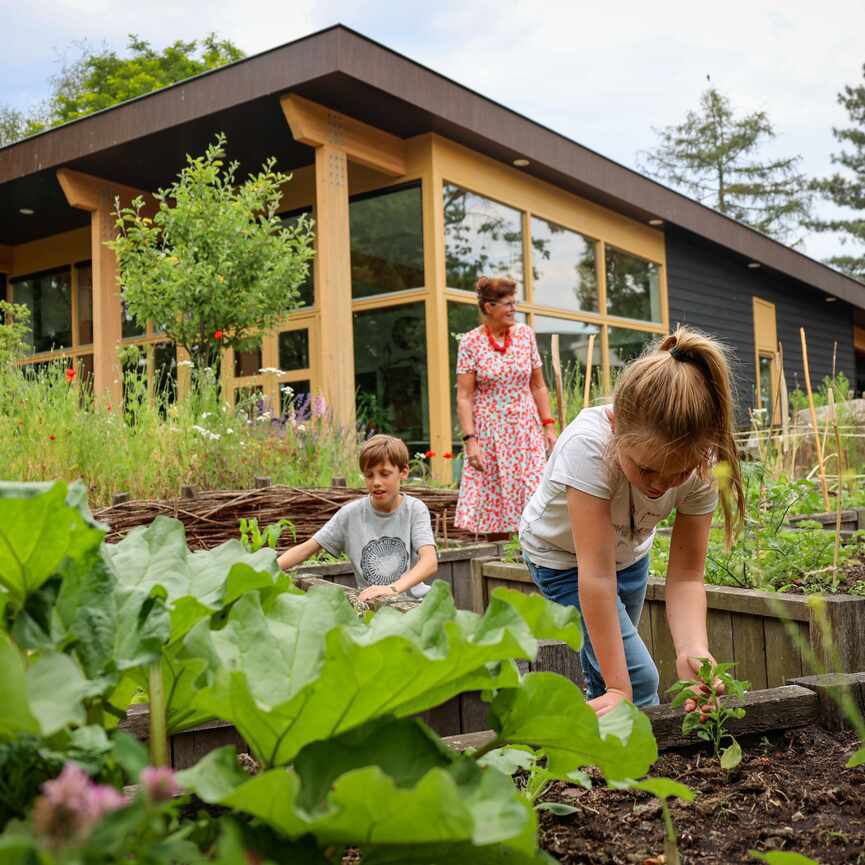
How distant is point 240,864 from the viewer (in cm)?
52

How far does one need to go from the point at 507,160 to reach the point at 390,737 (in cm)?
1087

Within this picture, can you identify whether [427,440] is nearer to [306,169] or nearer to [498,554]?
[306,169]

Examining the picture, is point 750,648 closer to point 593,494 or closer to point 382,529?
point 593,494

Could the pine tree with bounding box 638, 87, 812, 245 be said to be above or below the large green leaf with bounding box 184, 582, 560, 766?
above

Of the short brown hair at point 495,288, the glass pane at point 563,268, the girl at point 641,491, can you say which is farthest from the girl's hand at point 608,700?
the glass pane at point 563,268

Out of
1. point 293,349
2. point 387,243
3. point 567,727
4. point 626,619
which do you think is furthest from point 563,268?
point 567,727

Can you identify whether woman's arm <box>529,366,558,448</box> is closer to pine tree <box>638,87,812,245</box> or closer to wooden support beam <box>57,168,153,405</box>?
wooden support beam <box>57,168,153,405</box>

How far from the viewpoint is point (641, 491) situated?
6.75 ft

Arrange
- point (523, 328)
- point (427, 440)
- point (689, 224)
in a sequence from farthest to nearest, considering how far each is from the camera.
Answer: point (689, 224), point (427, 440), point (523, 328)

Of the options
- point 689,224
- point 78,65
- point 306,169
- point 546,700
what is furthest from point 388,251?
point 78,65

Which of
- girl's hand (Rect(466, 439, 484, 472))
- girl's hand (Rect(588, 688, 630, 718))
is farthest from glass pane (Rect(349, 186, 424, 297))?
girl's hand (Rect(588, 688, 630, 718))

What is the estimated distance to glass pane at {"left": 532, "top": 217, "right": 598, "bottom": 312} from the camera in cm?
1188

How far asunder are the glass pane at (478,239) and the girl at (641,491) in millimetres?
8219

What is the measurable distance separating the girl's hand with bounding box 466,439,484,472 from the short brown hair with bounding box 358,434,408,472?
4.50ft
